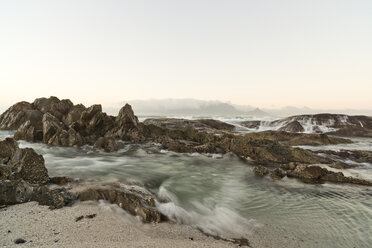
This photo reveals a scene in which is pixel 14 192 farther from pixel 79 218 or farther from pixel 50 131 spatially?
pixel 50 131

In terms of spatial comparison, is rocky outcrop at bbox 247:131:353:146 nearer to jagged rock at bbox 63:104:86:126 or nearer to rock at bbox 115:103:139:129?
rock at bbox 115:103:139:129

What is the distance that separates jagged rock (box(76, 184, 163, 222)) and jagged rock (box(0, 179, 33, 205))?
1.57 metres

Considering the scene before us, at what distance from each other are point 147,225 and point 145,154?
12678mm

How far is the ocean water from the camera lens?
672 centimetres

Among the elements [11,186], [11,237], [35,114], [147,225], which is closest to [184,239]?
[147,225]

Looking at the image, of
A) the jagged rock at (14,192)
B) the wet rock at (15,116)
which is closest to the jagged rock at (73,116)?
the wet rock at (15,116)

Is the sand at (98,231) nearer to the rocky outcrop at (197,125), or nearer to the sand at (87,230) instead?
the sand at (87,230)

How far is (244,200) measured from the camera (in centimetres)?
965

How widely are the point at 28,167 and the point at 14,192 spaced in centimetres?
214

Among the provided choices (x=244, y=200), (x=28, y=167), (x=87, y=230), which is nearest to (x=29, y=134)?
(x=28, y=167)

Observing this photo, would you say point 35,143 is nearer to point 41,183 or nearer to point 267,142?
point 41,183

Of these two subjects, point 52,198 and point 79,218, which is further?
point 52,198

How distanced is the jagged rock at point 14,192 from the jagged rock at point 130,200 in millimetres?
1573

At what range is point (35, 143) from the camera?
21.4m
